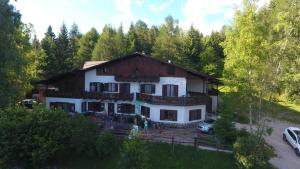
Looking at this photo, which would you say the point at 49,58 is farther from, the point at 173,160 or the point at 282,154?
the point at 282,154

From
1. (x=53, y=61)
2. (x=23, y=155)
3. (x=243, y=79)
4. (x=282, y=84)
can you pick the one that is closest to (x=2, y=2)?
(x=23, y=155)

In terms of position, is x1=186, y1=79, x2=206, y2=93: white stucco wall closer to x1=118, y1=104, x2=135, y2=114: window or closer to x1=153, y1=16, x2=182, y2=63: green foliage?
x1=118, y1=104, x2=135, y2=114: window

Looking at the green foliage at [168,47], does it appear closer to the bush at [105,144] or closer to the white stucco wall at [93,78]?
the white stucco wall at [93,78]

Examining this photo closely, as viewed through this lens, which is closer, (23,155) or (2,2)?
(23,155)

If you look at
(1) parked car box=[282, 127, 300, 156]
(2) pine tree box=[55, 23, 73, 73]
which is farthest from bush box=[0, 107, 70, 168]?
(2) pine tree box=[55, 23, 73, 73]

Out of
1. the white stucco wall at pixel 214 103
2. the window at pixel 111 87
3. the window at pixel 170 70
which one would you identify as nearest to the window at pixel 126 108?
the window at pixel 111 87

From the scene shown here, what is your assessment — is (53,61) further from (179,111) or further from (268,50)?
(268,50)

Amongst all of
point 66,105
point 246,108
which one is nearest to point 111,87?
point 66,105
